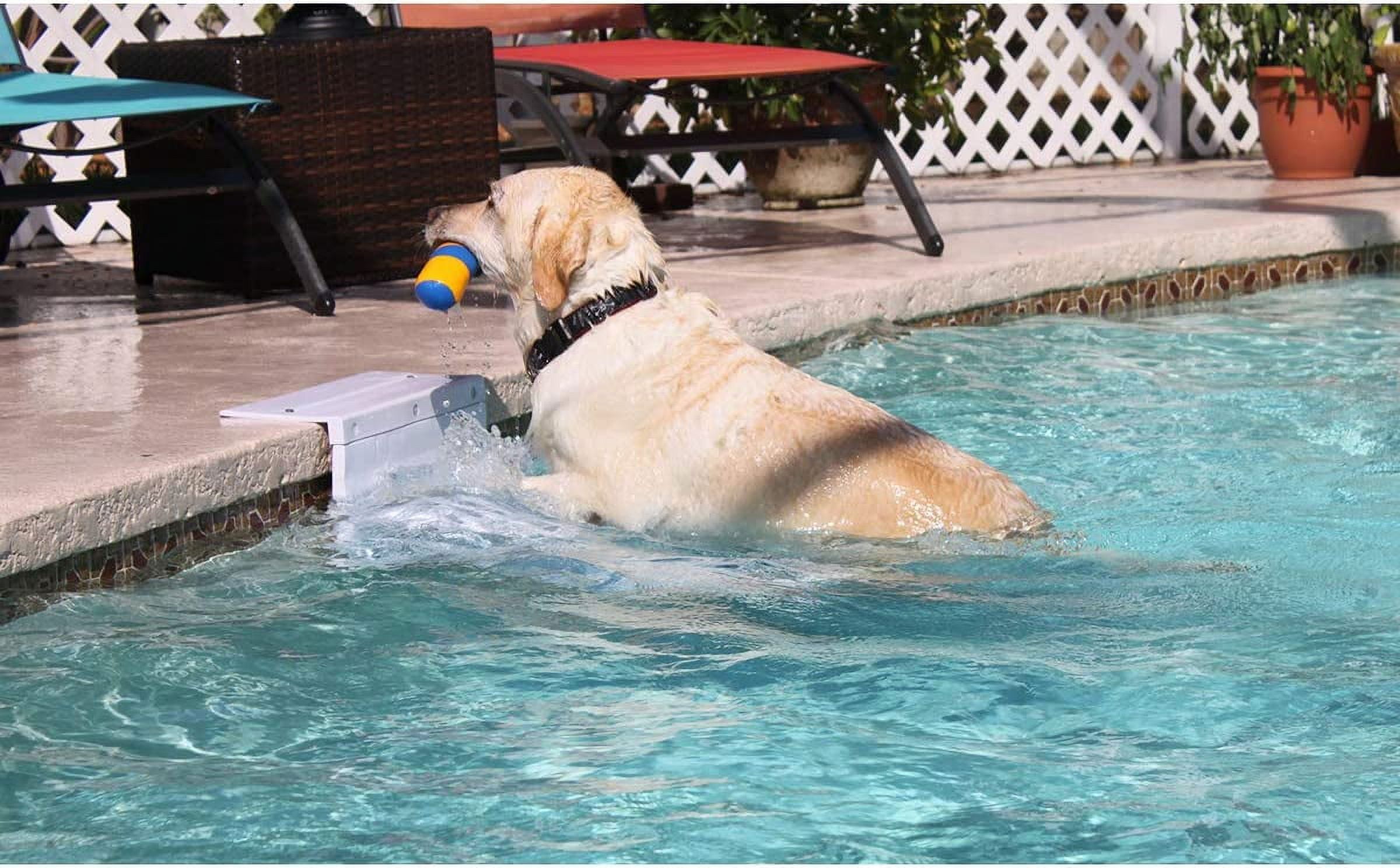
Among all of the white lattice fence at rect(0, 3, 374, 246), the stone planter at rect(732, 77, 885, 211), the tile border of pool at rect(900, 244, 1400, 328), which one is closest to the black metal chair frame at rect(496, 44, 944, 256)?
the tile border of pool at rect(900, 244, 1400, 328)

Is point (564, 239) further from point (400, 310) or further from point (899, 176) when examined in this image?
point (899, 176)

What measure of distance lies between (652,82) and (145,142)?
190cm

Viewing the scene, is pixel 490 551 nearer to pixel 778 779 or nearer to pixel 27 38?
pixel 778 779

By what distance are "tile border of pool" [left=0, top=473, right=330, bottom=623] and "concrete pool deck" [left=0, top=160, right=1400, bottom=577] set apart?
1.1 inches

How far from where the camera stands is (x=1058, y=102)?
39.5 ft

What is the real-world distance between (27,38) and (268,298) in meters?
3.05

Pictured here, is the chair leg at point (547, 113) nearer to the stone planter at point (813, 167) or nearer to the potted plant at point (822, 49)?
the potted plant at point (822, 49)

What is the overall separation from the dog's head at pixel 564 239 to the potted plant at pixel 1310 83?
6558 mm

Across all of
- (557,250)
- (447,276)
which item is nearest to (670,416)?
(557,250)

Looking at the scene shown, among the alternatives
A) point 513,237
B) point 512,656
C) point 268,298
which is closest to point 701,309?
point 513,237

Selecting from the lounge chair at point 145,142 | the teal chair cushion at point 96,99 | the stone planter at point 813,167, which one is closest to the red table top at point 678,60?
the stone planter at point 813,167

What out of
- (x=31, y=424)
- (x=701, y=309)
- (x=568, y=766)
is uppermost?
(x=701, y=309)

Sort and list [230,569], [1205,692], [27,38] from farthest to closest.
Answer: [27,38] < [230,569] < [1205,692]

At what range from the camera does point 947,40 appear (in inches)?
361
